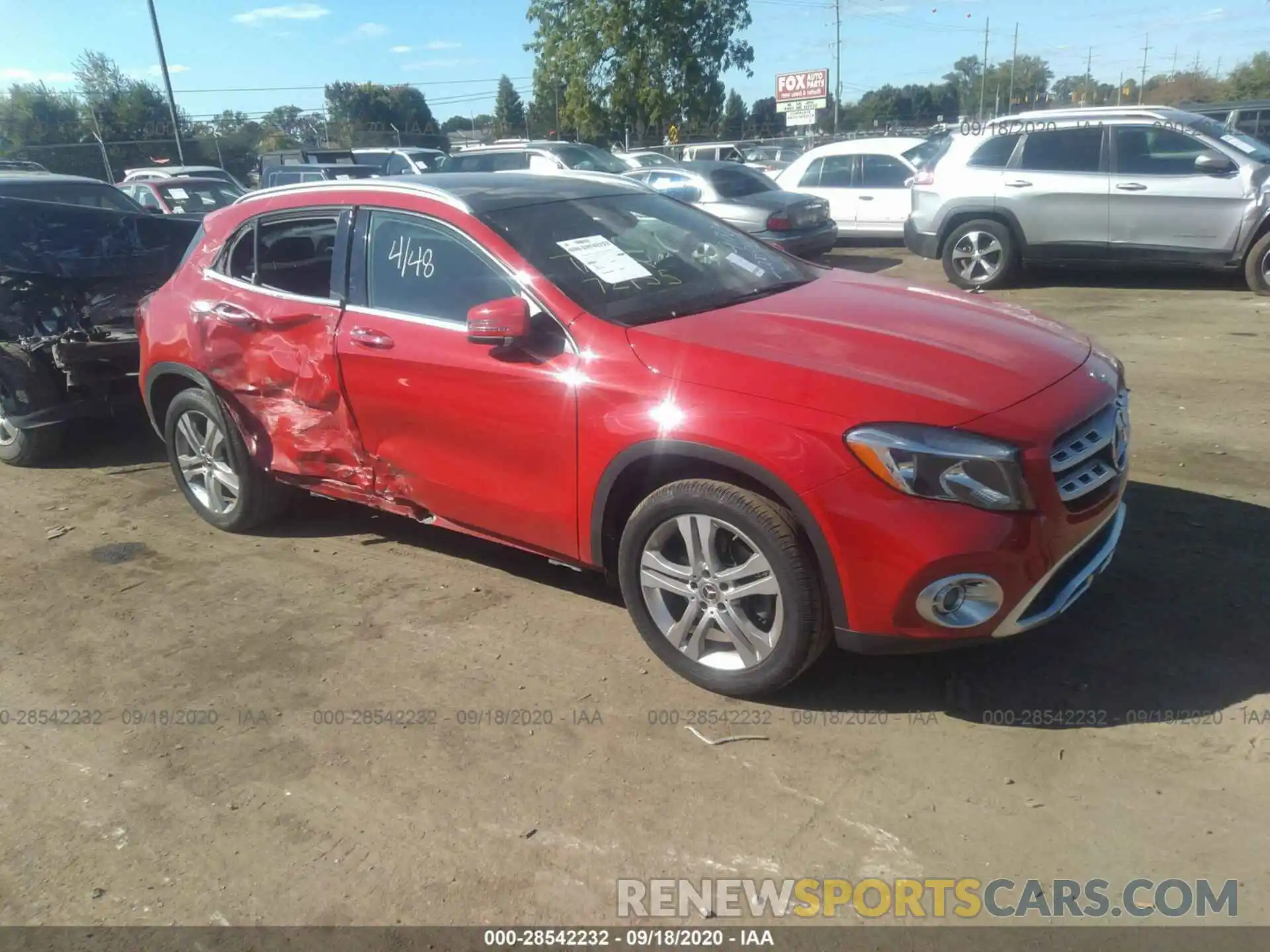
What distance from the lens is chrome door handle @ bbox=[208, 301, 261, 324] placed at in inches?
181

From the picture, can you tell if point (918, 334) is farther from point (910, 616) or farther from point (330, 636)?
point (330, 636)

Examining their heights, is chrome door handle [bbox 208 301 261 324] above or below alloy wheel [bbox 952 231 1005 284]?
above

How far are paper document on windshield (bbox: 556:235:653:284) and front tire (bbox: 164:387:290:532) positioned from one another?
81.9 inches

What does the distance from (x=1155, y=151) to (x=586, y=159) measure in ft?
30.7

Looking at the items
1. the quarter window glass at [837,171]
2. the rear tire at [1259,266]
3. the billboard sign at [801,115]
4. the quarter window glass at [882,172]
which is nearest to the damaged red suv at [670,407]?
the rear tire at [1259,266]

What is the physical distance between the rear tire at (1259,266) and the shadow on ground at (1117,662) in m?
6.78

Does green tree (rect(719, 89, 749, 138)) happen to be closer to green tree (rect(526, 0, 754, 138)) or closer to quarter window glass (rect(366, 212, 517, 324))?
green tree (rect(526, 0, 754, 138))

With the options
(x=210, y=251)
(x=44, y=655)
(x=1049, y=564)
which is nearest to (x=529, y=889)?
(x=1049, y=564)

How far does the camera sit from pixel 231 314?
15.3 feet

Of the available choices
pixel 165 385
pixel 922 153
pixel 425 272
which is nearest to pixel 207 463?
pixel 165 385

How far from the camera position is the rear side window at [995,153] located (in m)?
10.6

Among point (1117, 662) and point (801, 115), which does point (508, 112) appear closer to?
point (801, 115)

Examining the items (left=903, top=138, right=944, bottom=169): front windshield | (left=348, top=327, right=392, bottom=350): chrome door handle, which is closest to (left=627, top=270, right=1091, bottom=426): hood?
(left=348, top=327, right=392, bottom=350): chrome door handle

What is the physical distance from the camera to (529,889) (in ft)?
8.68
